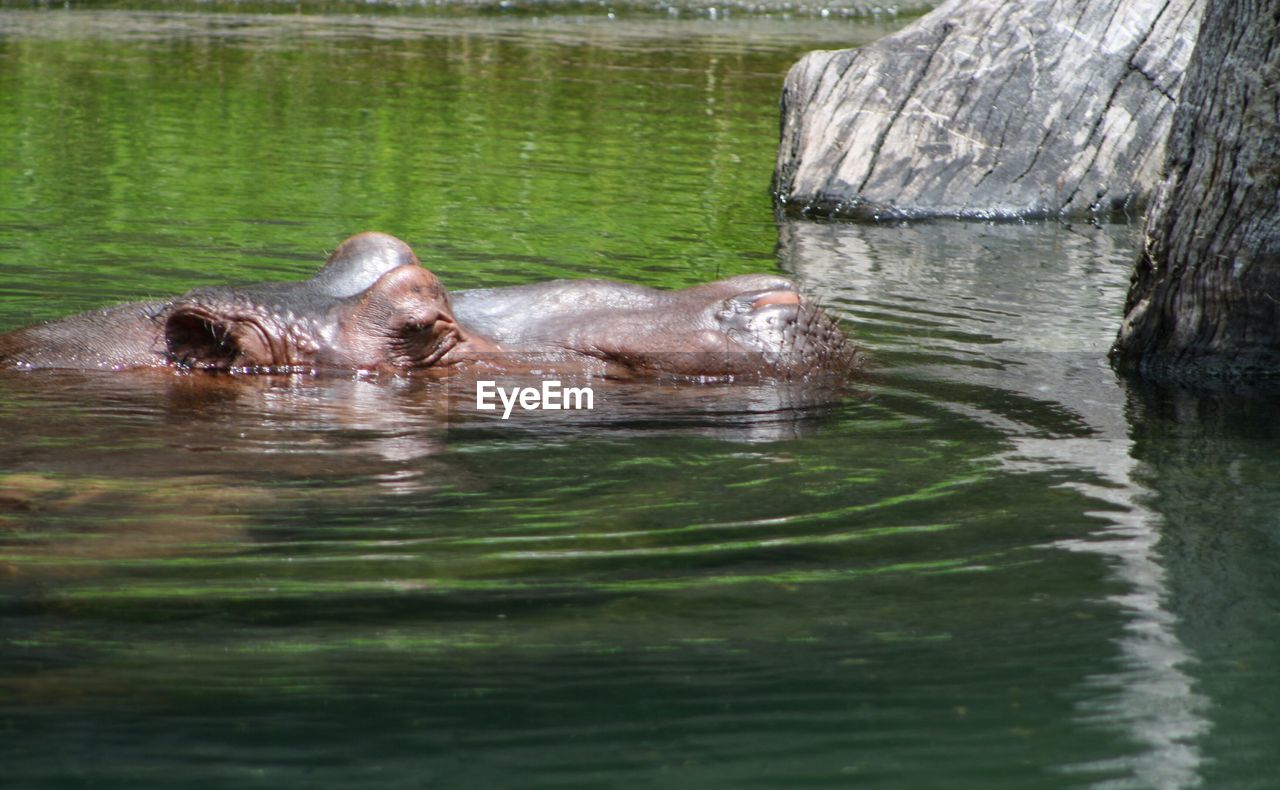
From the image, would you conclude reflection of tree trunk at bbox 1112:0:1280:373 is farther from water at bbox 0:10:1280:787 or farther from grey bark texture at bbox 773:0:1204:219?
grey bark texture at bbox 773:0:1204:219

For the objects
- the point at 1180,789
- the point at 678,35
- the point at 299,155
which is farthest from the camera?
the point at 678,35

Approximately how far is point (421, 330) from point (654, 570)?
1.58m

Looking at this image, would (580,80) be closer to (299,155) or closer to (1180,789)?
(299,155)

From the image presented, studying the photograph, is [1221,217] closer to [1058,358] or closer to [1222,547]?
Answer: [1058,358]

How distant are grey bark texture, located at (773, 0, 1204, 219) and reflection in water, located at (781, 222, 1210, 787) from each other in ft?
1.12

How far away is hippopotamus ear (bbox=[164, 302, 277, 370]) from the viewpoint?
180 inches

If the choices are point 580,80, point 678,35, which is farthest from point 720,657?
point 678,35

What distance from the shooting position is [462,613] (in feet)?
Answer: 9.73

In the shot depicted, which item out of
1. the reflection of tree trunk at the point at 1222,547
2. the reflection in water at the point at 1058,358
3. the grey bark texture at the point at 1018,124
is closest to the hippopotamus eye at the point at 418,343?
the reflection in water at the point at 1058,358

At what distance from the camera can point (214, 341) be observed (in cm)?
466

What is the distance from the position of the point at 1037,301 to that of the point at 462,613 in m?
4.51

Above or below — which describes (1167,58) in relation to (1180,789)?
above

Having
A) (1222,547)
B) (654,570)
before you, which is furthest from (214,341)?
(1222,547)

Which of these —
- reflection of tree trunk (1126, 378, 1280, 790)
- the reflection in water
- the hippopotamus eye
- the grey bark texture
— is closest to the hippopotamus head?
the hippopotamus eye
